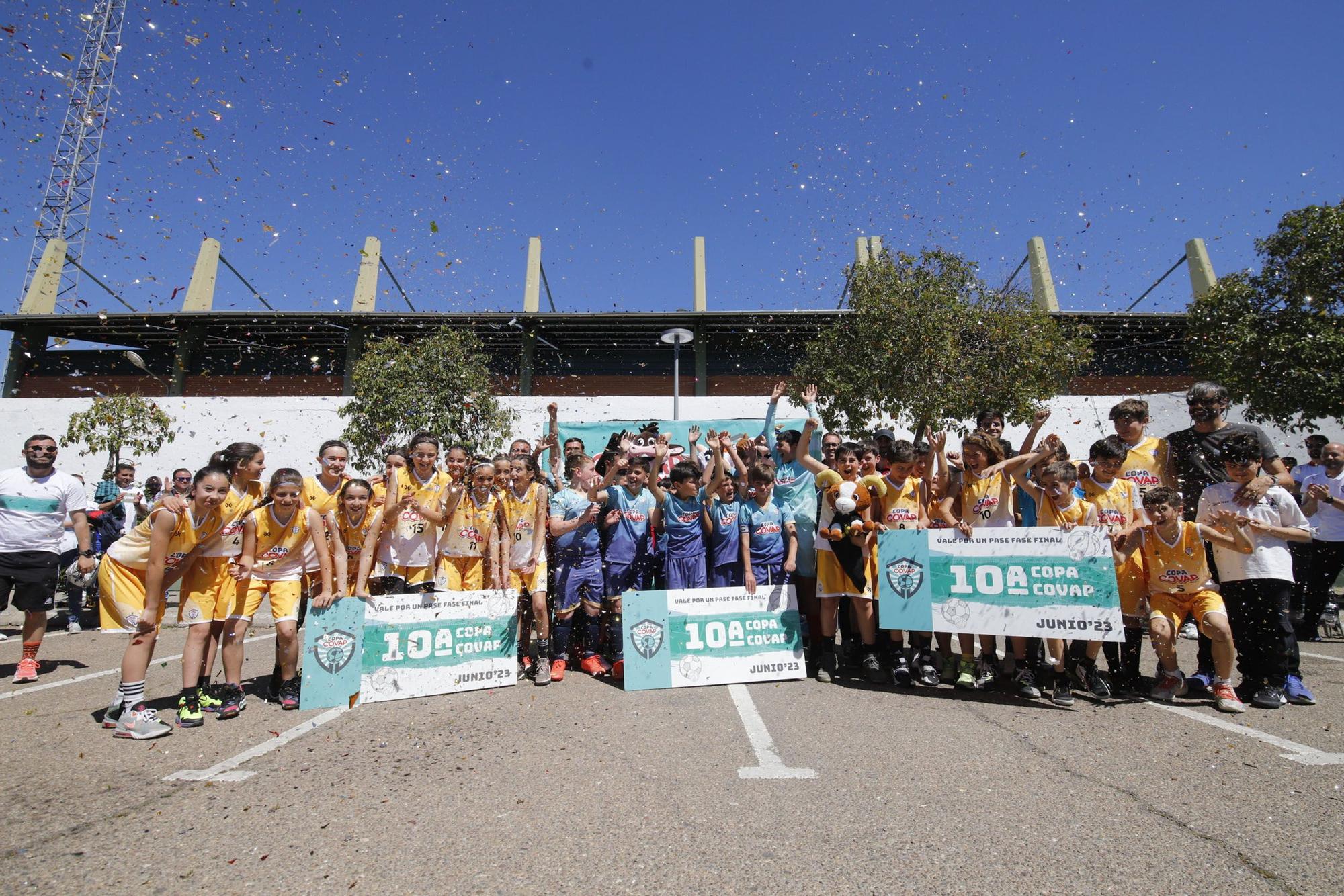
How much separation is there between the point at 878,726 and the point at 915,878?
6.12ft

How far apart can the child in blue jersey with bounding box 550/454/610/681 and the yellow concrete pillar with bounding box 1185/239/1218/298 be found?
108 ft

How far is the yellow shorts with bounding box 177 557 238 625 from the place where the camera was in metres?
4.46

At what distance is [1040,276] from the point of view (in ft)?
90.0

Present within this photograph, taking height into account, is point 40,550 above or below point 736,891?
above

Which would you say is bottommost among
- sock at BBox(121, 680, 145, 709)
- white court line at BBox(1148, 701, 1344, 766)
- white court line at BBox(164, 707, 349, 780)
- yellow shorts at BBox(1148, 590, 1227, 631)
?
white court line at BBox(1148, 701, 1344, 766)

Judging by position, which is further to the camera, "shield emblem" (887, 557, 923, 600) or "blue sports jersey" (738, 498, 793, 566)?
"blue sports jersey" (738, 498, 793, 566)

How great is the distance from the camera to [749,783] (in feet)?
10.1

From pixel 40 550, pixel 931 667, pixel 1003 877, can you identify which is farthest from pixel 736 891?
pixel 40 550

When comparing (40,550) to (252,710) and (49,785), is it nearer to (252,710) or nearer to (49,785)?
(252,710)

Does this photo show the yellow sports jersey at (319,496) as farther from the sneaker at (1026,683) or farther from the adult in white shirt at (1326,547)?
the adult in white shirt at (1326,547)

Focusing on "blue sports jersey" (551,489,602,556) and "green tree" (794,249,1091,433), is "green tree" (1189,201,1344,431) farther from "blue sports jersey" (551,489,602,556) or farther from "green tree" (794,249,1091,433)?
"blue sports jersey" (551,489,602,556)

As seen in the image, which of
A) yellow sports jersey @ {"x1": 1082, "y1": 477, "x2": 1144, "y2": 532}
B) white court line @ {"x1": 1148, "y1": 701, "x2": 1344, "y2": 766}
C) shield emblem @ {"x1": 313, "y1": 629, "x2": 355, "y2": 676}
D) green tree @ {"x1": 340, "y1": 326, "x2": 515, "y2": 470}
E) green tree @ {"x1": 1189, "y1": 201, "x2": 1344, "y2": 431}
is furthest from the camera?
green tree @ {"x1": 340, "y1": 326, "x2": 515, "y2": 470}

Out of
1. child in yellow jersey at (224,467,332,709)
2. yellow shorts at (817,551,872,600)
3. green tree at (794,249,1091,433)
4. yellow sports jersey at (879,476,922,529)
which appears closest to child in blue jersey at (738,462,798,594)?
yellow shorts at (817,551,872,600)

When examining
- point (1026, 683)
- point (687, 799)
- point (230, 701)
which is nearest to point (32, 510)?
point (230, 701)
